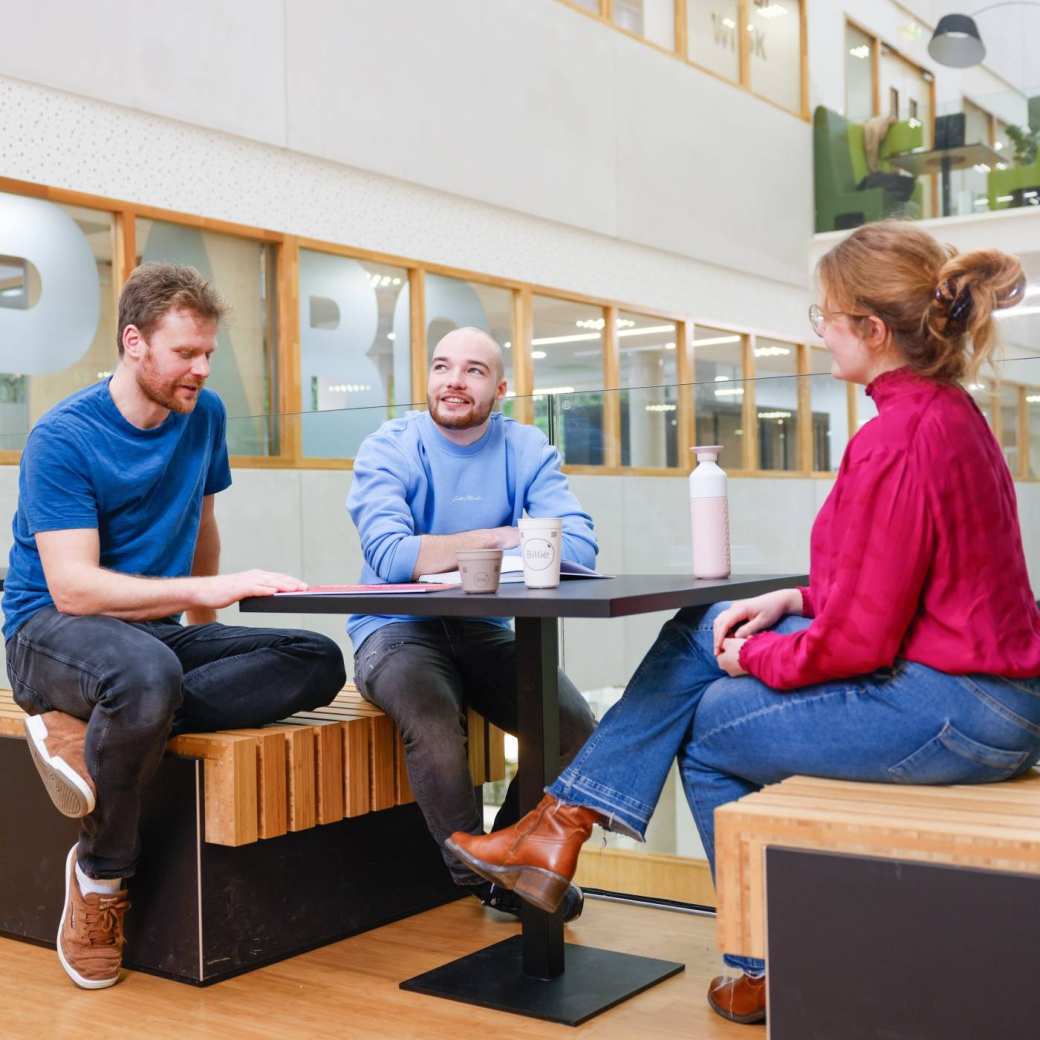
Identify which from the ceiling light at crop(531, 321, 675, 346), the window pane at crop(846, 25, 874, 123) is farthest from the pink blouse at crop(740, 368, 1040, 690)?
the window pane at crop(846, 25, 874, 123)

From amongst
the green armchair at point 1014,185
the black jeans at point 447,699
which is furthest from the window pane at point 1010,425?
the green armchair at point 1014,185

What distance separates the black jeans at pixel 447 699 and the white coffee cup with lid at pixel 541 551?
0.42 m

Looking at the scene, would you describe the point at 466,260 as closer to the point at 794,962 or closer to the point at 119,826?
the point at 119,826

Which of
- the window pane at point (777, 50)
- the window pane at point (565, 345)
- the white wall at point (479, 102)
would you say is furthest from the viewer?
the window pane at point (777, 50)

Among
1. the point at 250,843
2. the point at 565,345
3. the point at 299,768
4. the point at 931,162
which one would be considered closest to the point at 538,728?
the point at 299,768

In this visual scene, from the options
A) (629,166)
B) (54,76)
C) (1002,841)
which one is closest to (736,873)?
(1002,841)

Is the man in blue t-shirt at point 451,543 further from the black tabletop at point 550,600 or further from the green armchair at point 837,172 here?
the green armchair at point 837,172

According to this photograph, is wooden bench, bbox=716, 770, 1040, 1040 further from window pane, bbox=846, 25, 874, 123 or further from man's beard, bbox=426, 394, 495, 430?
window pane, bbox=846, 25, 874, 123

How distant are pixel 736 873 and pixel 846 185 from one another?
10.1 meters

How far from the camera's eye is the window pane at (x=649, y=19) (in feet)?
30.3

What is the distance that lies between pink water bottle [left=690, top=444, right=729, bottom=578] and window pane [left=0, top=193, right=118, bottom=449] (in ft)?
13.1

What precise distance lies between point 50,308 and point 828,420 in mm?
3684

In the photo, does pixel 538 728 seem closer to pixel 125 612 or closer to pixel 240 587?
pixel 240 587

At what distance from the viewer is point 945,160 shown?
10.4m
